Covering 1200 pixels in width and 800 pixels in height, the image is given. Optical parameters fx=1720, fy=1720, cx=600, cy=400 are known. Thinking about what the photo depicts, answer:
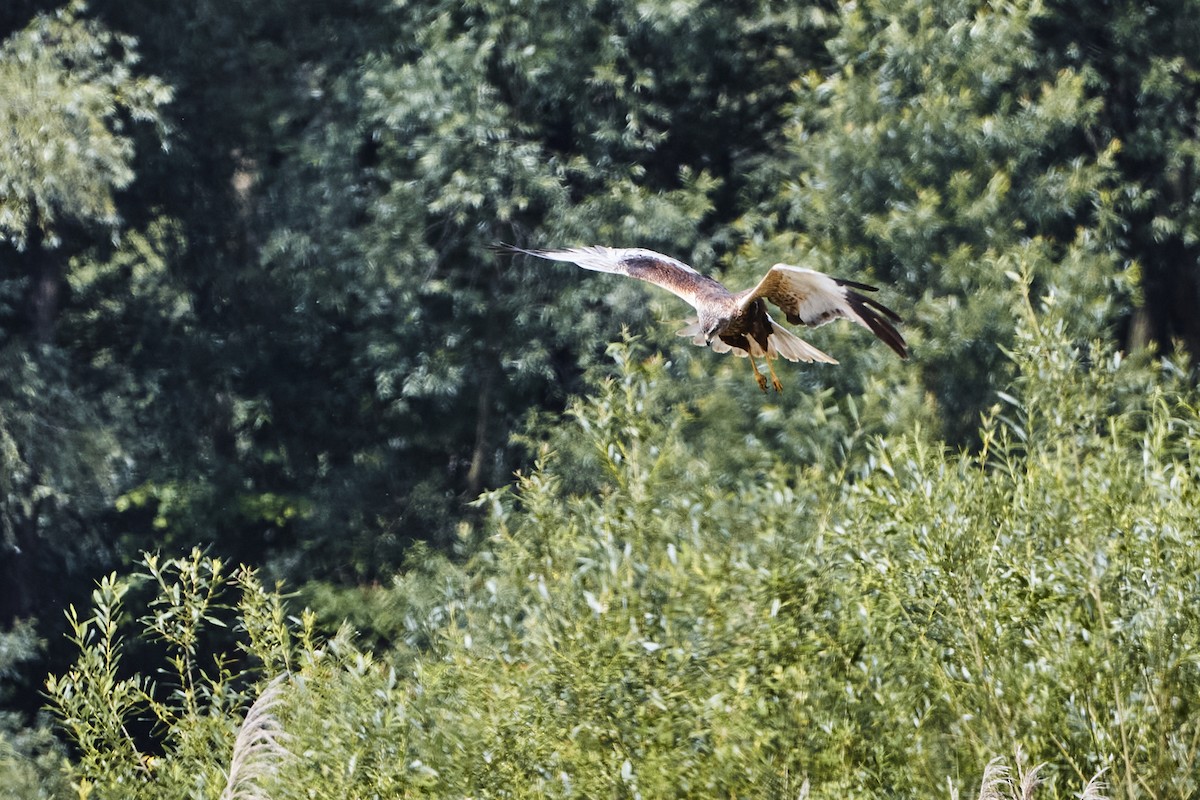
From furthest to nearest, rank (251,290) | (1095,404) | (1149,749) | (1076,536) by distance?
(251,290) < (1095,404) < (1076,536) < (1149,749)

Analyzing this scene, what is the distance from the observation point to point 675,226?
16312 millimetres

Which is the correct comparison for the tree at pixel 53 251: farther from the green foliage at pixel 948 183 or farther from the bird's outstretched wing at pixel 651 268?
the bird's outstretched wing at pixel 651 268

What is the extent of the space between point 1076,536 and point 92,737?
433 cm

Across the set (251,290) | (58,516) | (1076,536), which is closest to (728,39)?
(251,290)

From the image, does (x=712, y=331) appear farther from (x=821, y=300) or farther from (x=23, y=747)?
(x=23, y=747)

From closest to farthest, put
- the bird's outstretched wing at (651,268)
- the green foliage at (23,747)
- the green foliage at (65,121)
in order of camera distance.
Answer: the bird's outstretched wing at (651,268), the green foliage at (23,747), the green foliage at (65,121)

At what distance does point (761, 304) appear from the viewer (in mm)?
6852

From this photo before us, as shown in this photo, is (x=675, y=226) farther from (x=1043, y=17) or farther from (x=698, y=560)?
(x=698, y=560)

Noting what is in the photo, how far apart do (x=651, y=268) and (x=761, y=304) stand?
104 centimetres

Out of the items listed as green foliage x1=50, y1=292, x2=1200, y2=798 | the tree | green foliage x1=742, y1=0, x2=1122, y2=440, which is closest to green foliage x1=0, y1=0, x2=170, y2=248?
the tree

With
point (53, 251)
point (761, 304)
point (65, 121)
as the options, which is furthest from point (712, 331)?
point (53, 251)

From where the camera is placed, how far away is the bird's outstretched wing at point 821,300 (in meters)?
5.46

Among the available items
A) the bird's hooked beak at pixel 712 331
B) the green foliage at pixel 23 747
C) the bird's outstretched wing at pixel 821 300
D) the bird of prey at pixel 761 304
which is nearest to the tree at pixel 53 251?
the green foliage at pixel 23 747

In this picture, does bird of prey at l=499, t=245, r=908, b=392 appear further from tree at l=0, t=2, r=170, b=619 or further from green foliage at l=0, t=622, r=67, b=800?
tree at l=0, t=2, r=170, b=619
